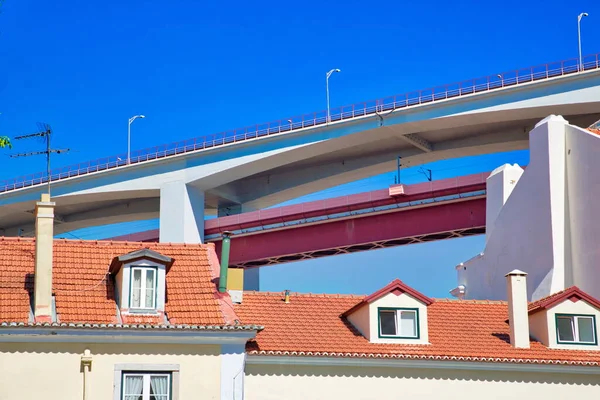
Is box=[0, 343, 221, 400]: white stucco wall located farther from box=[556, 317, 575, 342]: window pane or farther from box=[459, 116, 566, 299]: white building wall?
box=[459, 116, 566, 299]: white building wall

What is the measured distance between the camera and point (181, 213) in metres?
76.6

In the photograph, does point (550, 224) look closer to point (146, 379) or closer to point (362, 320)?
point (362, 320)

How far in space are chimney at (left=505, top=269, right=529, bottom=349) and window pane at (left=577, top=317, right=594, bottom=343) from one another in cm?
135

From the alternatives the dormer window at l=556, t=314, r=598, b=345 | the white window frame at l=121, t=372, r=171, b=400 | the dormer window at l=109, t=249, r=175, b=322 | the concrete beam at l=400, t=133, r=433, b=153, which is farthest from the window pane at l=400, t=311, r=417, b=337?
the concrete beam at l=400, t=133, r=433, b=153

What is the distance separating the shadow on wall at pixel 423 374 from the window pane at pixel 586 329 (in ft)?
4.72

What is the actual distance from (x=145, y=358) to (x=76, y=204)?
64.8 meters

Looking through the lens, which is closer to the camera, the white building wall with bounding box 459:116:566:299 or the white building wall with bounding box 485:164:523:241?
the white building wall with bounding box 459:116:566:299

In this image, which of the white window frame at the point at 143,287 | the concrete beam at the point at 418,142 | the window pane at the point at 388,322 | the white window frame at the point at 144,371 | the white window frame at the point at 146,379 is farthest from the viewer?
the concrete beam at the point at 418,142

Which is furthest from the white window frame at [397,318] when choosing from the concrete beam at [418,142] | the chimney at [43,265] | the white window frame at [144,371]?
the concrete beam at [418,142]

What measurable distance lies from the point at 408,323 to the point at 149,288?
19.8 ft

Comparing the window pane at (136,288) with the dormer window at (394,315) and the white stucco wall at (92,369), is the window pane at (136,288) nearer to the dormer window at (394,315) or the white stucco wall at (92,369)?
the white stucco wall at (92,369)

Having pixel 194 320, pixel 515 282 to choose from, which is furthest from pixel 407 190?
pixel 194 320

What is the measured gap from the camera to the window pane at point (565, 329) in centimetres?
2630

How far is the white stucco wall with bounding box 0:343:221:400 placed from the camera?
71.7 feet
